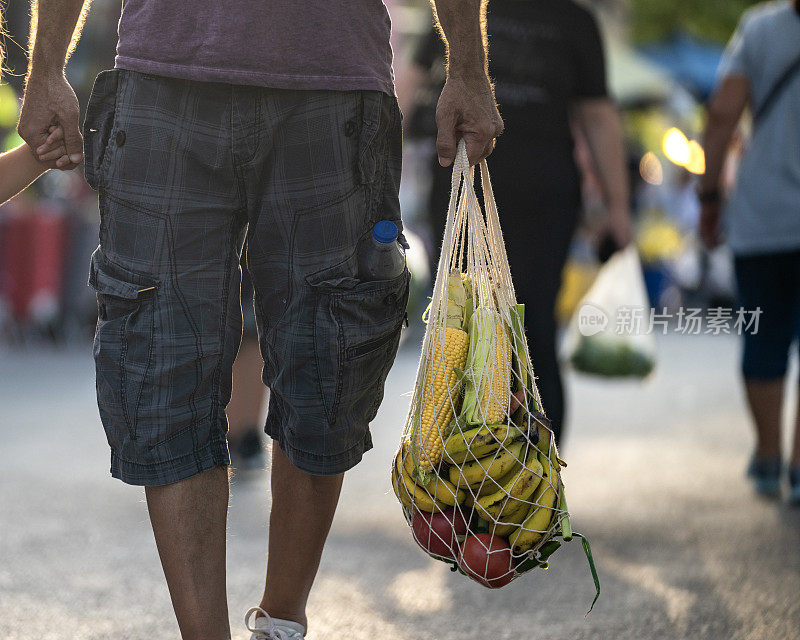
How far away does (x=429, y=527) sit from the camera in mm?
2506

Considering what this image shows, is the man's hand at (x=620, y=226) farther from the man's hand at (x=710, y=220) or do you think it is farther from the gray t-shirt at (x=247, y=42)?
the gray t-shirt at (x=247, y=42)

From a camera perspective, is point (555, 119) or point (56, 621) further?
point (555, 119)

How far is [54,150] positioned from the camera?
7.93 ft

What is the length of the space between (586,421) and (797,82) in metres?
2.44

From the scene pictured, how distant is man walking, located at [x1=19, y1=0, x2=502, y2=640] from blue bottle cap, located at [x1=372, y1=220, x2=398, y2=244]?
0.06ft

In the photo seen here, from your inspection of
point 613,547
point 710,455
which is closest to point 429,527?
point 613,547

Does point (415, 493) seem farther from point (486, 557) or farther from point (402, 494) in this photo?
point (486, 557)

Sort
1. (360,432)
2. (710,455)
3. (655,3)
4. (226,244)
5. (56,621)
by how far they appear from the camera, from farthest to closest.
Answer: (655,3), (710,455), (56,621), (360,432), (226,244)

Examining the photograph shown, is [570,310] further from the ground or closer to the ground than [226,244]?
closer to the ground

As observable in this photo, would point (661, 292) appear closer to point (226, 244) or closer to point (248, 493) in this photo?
point (248, 493)

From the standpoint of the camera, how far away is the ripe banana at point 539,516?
2467mm

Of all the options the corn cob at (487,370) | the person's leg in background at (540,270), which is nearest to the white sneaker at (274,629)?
the corn cob at (487,370)

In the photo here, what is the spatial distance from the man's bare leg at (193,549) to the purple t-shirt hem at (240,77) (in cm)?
75

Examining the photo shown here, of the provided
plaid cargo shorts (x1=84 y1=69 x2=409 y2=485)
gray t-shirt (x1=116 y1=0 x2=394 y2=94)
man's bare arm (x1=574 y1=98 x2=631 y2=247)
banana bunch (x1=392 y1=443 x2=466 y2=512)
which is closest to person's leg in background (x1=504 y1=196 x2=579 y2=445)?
man's bare arm (x1=574 y1=98 x2=631 y2=247)
